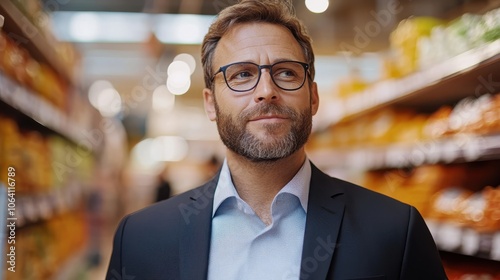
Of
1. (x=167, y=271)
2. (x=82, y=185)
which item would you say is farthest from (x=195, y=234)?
(x=82, y=185)

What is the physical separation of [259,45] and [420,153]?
1.82 metres

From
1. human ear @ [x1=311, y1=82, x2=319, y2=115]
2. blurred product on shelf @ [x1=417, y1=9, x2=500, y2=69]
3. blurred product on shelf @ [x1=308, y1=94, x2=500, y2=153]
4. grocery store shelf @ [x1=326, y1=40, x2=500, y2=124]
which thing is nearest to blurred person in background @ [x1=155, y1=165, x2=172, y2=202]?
blurred product on shelf @ [x1=308, y1=94, x2=500, y2=153]

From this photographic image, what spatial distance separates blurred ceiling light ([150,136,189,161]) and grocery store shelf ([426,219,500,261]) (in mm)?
15838

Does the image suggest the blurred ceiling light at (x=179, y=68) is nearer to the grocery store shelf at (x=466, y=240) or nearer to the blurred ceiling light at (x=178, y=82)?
the blurred ceiling light at (x=178, y=82)

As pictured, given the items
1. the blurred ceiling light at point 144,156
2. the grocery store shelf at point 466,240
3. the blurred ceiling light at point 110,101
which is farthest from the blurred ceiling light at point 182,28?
the blurred ceiling light at point 144,156

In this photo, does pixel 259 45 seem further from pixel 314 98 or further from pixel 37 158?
pixel 37 158

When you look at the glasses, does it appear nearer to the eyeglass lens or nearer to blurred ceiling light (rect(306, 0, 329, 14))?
the eyeglass lens

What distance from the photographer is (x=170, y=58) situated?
9.33m

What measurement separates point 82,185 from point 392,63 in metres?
3.10

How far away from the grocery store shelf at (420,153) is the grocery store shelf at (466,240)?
12.6 inches

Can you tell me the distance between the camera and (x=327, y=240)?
60.3 inches

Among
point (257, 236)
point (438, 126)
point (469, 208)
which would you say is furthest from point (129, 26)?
point (257, 236)

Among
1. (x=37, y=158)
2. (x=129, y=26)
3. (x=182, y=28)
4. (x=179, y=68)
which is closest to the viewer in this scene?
(x=37, y=158)

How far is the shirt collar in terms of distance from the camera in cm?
163
